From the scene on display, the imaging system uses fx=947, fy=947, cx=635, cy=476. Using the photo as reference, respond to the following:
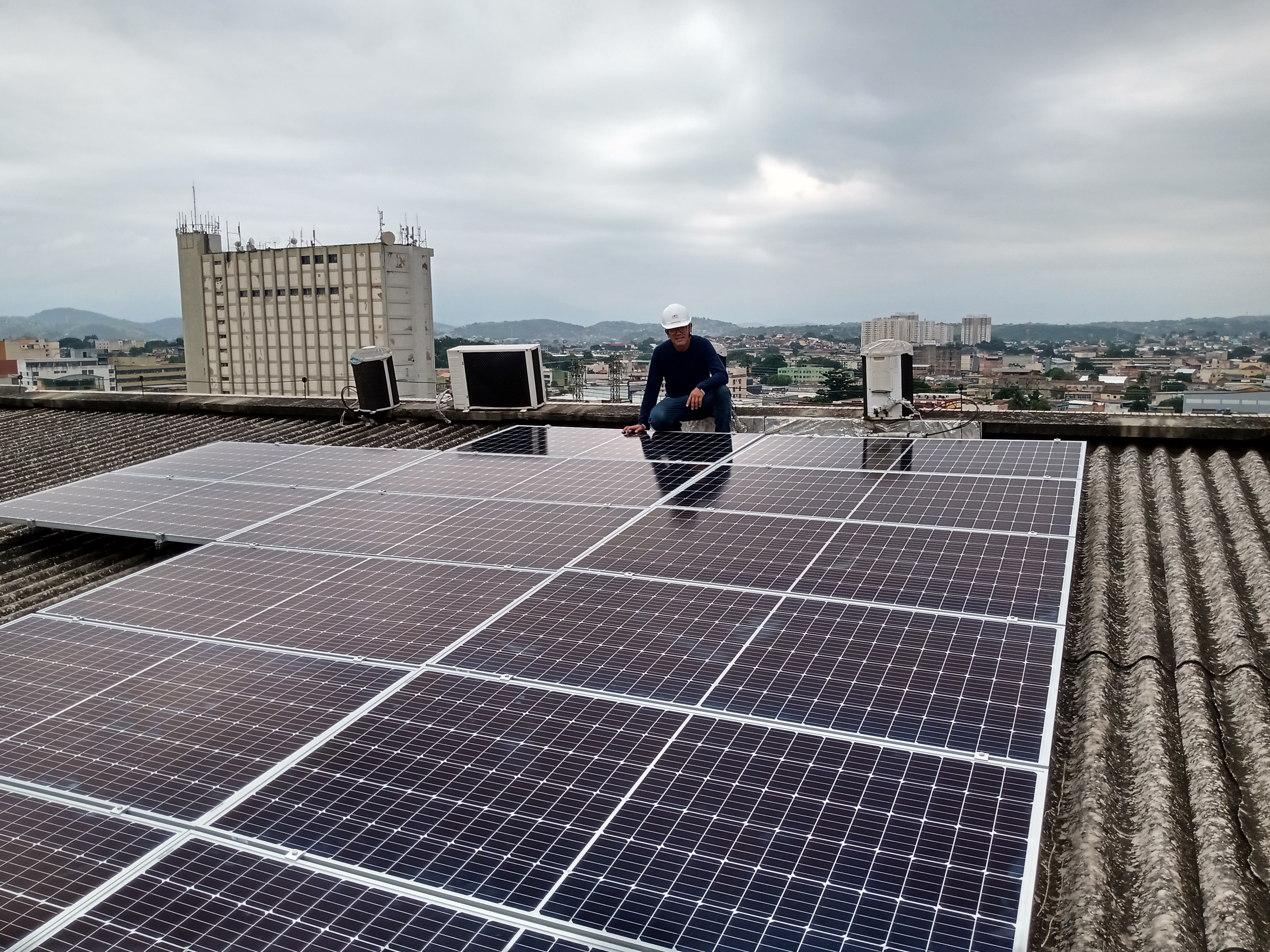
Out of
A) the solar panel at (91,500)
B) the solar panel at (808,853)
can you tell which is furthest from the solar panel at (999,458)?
the solar panel at (91,500)

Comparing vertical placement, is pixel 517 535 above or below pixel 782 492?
below

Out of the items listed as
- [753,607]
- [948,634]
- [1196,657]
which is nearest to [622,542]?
[753,607]

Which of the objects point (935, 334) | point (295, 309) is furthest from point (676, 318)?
point (295, 309)

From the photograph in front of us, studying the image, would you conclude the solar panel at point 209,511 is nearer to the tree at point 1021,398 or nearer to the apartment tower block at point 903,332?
the apartment tower block at point 903,332

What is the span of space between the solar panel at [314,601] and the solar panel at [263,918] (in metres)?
1.84

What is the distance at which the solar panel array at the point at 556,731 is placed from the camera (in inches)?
137

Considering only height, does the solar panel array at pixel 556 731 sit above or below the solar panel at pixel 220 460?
below

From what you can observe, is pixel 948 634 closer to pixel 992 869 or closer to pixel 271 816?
pixel 992 869

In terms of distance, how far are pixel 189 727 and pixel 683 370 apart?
912 centimetres

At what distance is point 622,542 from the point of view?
743 centimetres

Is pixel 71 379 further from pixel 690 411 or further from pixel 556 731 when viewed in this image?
pixel 556 731

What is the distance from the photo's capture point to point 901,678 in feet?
16.5

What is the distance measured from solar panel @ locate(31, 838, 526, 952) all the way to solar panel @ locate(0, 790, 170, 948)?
0.16 meters

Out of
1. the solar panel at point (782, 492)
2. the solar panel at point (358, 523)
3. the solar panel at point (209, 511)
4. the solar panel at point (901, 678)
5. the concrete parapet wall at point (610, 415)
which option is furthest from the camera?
the concrete parapet wall at point (610, 415)
